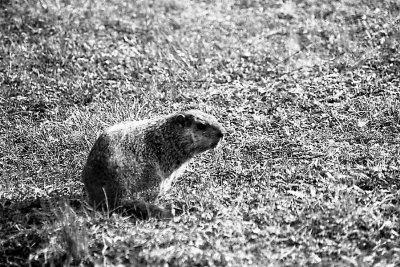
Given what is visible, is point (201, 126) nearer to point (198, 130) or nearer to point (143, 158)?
point (198, 130)

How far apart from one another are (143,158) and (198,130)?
599mm

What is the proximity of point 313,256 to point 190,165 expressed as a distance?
2.06 m

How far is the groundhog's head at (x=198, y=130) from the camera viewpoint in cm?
571

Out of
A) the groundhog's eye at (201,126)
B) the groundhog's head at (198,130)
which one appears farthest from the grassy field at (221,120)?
the groundhog's eye at (201,126)

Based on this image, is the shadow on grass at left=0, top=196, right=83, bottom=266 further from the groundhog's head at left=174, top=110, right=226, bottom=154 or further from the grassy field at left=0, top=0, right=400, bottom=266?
the groundhog's head at left=174, top=110, right=226, bottom=154

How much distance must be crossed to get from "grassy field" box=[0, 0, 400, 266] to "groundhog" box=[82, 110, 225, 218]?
0.17 m

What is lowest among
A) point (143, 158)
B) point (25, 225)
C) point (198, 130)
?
point (25, 225)

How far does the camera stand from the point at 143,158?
5605 millimetres

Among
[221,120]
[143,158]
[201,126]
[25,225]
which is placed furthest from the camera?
[221,120]

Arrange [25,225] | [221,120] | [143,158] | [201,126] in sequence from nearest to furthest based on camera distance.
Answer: [25,225]
[143,158]
[201,126]
[221,120]

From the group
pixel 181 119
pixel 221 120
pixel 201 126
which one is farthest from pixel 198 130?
pixel 221 120

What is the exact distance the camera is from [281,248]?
4871 millimetres

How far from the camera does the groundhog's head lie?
5707mm

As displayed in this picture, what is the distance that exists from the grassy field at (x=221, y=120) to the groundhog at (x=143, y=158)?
17cm
